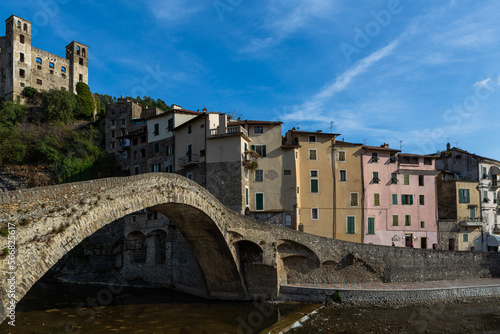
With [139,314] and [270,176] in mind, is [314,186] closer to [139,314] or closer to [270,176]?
[270,176]

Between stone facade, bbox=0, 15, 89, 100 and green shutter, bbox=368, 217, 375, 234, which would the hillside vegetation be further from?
green shutter, bbox=368, 217, 375, 234

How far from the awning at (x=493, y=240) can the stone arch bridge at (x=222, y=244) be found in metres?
9.10

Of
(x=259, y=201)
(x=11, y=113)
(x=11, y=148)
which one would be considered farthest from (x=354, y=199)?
(x=11, y=113)

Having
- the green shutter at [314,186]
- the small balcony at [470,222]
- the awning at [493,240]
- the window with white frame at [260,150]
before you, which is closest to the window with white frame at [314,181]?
the green shutter at [314,186]

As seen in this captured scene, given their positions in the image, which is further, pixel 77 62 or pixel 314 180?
pixel 77 62

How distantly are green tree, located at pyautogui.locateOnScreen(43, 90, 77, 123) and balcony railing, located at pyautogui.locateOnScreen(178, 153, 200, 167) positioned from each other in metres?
27.4

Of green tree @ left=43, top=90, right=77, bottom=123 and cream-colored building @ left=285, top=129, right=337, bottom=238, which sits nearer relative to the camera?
cream-colored building @ left=285, top=129, right=337, bottom=238

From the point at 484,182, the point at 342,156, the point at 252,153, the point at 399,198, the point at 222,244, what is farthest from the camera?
the point at 484,182

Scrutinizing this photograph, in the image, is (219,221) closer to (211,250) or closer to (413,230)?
(211,250)

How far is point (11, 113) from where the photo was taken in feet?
157

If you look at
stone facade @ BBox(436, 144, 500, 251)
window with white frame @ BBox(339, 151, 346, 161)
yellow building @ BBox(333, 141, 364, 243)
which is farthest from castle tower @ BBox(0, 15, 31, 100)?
stone facade @ BBox(436, 144, 500, 251)

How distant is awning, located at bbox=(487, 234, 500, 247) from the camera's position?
3598 cm

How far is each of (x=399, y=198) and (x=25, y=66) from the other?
56.9m

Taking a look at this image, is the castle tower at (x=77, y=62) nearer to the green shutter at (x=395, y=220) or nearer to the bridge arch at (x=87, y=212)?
the bridge arch at (x=87, y=212)
